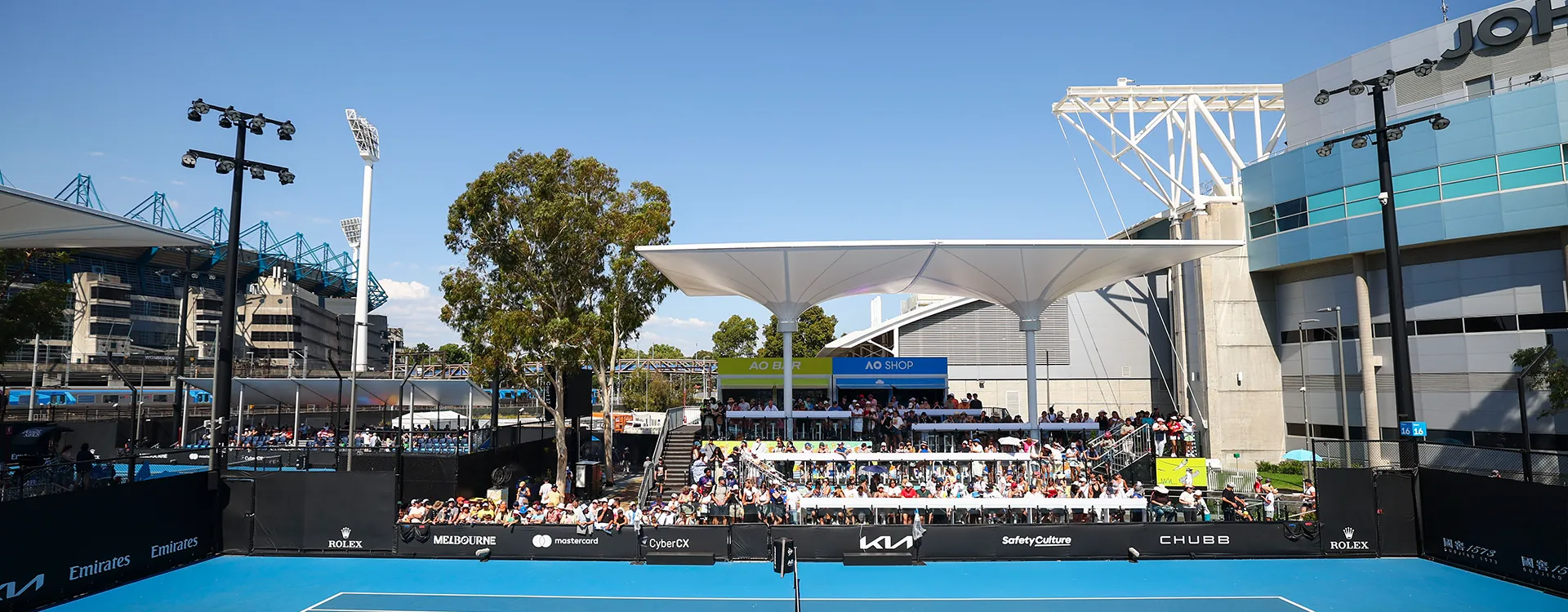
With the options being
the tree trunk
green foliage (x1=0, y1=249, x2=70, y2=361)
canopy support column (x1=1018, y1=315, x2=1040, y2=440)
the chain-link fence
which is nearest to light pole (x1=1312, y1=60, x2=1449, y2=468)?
the chain-link fence

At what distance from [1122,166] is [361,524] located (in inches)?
1351

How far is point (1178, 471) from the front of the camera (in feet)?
76.8

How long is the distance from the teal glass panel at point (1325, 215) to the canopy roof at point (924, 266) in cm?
574

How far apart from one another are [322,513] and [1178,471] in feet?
70.4

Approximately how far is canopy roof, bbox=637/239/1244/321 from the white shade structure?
3 centimetres

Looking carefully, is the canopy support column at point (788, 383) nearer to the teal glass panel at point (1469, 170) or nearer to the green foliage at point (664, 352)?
the teal glass panel at point (1469, 170)

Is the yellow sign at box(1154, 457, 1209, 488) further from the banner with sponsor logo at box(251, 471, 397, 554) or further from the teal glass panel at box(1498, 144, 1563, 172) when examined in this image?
the banner with sponsor logo at box(251, 471, 397, 554)

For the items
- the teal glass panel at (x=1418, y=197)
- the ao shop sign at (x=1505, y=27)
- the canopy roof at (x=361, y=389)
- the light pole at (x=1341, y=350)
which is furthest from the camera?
the canopy roof at (x=361, y=389)

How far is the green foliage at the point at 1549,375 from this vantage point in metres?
22.9

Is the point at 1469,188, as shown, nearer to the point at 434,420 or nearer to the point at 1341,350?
the point at 1341,350

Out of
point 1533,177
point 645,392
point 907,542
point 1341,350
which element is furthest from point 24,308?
point 1533,177

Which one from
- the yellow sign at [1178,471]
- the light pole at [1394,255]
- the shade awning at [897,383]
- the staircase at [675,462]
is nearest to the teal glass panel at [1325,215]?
the yellow sign at [1178,471]

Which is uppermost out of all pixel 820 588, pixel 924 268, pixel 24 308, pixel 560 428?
pixel 924 268

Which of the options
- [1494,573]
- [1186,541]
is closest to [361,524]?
[1186,541]
